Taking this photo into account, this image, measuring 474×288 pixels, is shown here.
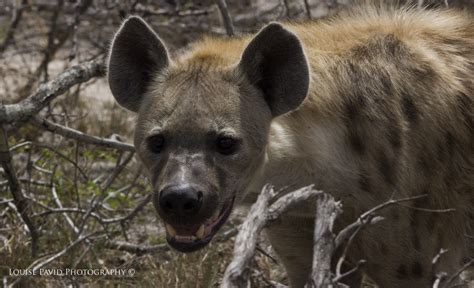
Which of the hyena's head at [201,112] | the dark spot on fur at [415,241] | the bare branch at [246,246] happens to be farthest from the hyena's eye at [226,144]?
the dark spot on fur at [415,241]

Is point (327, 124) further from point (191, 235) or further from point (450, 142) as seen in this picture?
point (191, 235)

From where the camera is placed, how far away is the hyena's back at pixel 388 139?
10.7 feet

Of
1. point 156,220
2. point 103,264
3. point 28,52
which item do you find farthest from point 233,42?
point 28,52

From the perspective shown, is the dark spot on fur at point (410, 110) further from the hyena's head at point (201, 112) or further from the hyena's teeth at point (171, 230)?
the hyena's teeth at point (171, 230)

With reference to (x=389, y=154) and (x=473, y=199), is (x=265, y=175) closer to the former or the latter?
(x=389, y=154)

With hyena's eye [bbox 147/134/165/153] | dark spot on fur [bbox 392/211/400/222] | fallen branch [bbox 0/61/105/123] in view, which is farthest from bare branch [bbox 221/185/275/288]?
fallen branch [bbox 0/61/105/123]

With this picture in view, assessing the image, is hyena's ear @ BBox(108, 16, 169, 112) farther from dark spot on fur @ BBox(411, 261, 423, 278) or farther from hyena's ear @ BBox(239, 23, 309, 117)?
dark spot on fur @ BBox(411, 261, 423, 278)

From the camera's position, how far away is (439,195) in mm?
3344

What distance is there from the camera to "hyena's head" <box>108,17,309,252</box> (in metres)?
2.96

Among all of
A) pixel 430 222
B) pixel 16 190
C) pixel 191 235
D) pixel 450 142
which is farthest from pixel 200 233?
pixel 16 190

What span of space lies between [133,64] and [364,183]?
2.65ft

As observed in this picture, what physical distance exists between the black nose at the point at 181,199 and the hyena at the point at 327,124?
0.08m

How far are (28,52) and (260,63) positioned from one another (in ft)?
10.4

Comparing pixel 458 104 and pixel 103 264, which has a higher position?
pixel 458 104
